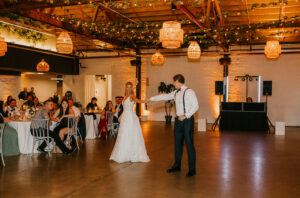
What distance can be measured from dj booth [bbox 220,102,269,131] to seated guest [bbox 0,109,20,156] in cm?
763

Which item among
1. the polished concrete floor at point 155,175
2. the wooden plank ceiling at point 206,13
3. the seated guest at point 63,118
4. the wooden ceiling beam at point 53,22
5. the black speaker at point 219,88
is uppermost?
the wooden plank ceiling at point 206,13

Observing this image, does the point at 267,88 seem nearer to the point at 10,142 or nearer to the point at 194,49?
the point at 194,49

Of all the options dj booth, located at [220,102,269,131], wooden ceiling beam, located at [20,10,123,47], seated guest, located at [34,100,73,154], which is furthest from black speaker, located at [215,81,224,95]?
seated guest, located at [34,100,73,154]

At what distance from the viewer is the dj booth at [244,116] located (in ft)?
38.1

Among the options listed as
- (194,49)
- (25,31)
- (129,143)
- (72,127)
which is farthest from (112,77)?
(129,143)

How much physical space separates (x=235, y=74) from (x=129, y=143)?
954 cm

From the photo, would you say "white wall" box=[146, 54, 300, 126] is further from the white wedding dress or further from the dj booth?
the white wedding dress

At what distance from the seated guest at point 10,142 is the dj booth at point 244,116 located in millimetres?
7628

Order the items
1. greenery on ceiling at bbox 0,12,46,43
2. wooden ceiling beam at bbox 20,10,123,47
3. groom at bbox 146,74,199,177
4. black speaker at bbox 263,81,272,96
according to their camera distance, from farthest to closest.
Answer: black speaker at bbox 263,81,272,96 → greenery on ceiling at bbox 0,12,46,43 → wooden ceiling beam at bbox 20,10,123,47 → groom at bbox 146,74,199,177

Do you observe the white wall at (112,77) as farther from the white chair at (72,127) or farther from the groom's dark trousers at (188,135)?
the groom's dark trousers at (188,135)

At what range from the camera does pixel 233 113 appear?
1194cm

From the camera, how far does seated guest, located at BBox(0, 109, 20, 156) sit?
657 cm

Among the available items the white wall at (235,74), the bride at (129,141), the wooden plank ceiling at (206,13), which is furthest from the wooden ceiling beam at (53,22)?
the white wall at (235,74)

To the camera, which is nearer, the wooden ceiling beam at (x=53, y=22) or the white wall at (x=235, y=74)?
the wooden ceiling beam at (x=53, y=22)
